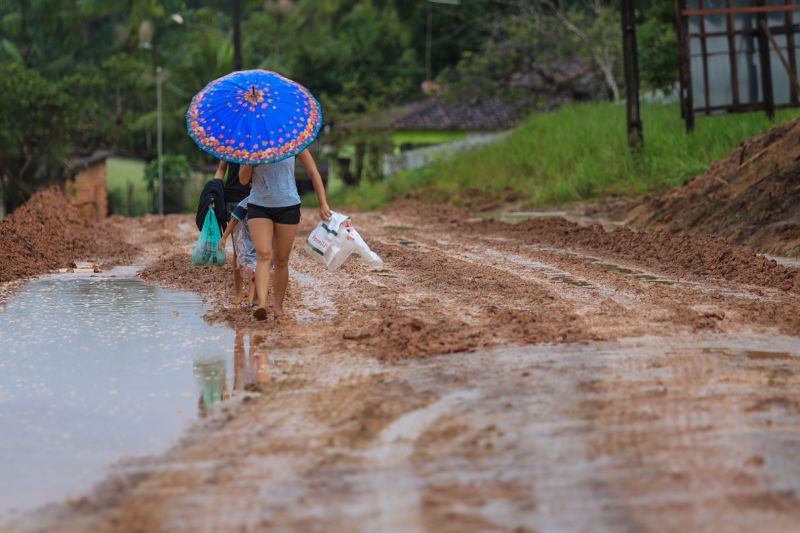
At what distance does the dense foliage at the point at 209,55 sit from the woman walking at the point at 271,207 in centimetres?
2936

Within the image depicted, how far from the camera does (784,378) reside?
7203 millimetres

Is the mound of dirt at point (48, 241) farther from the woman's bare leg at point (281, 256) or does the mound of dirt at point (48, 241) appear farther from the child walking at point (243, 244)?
the woman's bare leg at point (281, 256)

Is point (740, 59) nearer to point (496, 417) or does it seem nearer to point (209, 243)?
point (209, 243)

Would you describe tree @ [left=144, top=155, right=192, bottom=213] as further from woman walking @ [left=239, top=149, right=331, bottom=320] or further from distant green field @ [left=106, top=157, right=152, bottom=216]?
woman walking @ [left=239, top=149, right=331, bottom=320]

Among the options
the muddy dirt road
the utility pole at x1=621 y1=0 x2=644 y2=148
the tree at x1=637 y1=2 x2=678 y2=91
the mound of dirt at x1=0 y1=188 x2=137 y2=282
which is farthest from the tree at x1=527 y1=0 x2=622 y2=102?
the muddy dirt road

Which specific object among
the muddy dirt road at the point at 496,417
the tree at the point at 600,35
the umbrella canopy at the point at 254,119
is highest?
the tree at the point at 600,35

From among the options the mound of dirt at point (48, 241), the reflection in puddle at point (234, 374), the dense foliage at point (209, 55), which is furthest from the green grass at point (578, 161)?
the reflection in puddle at point (234, 374)

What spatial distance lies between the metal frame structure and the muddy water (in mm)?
13110

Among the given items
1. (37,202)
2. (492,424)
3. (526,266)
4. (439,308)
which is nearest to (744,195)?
(526,266)

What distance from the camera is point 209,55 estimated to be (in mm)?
53750

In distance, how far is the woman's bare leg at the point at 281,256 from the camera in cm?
1019

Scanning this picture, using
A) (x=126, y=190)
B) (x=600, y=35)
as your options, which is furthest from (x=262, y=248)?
(x=126, y=190)

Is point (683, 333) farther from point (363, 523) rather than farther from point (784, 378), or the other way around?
point (363, 523)

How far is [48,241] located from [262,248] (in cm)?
810
